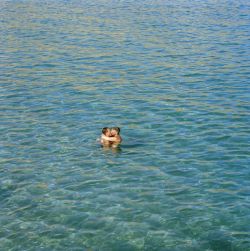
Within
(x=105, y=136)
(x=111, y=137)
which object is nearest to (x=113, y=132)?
(x=111, y=137)

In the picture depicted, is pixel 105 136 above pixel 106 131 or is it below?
below

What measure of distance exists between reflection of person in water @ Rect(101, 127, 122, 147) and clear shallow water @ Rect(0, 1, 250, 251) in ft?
1.44

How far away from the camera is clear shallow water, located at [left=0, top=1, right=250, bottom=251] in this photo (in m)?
20.0

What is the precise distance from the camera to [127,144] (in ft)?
93.1

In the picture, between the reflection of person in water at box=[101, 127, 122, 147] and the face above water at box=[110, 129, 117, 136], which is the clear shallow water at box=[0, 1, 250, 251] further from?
the face above water at box=[110, 129, 117, 136]

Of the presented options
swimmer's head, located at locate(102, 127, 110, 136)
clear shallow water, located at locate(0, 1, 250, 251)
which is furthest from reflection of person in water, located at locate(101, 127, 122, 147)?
clear shallow water, located at locate(0, 1, 250, 251)

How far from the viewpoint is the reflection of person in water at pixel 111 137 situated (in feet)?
89.0

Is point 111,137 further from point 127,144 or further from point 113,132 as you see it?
point 127,144

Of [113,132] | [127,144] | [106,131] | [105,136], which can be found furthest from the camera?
[127,144]

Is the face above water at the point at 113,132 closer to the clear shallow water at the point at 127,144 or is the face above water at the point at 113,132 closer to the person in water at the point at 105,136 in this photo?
the person in water at the point at 105,136

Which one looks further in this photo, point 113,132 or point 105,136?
point 105,136

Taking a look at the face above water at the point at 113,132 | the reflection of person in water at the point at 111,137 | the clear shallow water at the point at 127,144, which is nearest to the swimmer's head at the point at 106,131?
the reflection of person in water at the point at 111,137

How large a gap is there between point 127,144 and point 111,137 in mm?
1466

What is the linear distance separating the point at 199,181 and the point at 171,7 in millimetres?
66675
